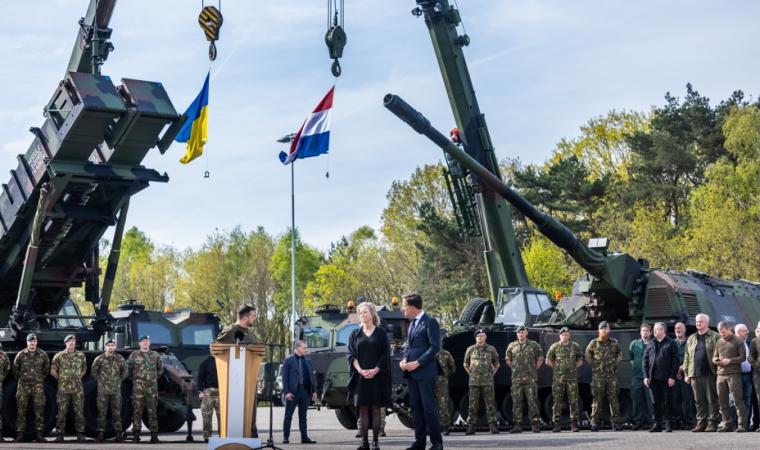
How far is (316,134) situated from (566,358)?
519 inches

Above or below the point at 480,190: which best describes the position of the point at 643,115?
above

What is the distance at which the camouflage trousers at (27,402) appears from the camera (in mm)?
16641

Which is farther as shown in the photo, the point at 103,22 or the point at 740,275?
the point at 740,275

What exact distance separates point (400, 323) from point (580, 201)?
27.4 meters

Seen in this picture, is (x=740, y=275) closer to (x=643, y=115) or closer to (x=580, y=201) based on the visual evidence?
(x=580, y=201)

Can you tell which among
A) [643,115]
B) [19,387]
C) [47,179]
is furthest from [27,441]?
[643,115]

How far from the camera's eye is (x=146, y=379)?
17.0 metres

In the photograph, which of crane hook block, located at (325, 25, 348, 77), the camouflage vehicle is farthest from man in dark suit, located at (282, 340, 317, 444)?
crane hook block, located at (325, 25, 348, 77)

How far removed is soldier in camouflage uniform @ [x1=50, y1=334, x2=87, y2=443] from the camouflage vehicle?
4091 millimetres

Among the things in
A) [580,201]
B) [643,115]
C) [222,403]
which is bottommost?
[222,403]

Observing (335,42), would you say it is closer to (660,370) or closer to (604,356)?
(604,356)

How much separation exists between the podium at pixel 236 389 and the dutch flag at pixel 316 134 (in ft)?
61.4

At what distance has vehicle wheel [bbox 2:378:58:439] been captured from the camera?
17.0m

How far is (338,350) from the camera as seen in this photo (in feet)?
76.4
